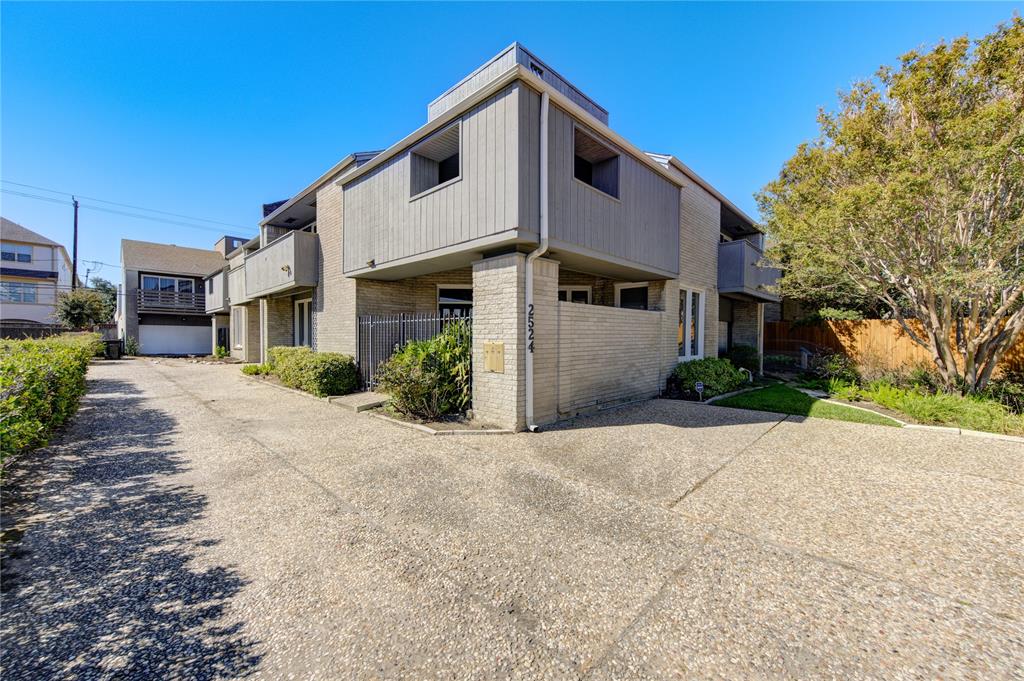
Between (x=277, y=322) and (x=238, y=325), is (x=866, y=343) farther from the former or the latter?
(x=238, y=325)

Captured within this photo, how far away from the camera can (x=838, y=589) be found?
2.74 meters

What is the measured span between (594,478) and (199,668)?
378 centimetres

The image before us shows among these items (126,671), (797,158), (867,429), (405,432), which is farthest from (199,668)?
(797,158)

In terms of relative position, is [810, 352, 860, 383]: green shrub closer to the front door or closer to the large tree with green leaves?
the large tree with green leaves

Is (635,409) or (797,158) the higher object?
(797,158)

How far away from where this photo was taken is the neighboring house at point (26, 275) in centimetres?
3389

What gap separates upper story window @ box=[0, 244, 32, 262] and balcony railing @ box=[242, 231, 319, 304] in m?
40.3

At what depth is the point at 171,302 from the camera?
28.9 metres

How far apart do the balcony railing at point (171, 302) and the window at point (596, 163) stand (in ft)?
103

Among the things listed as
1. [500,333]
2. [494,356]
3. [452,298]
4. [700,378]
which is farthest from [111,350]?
[700,378]

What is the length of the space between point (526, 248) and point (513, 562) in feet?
17.0

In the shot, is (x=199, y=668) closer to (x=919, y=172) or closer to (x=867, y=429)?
(x=867, y=429)

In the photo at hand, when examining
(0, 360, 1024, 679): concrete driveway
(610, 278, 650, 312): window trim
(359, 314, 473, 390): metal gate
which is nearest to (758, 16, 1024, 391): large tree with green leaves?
(610, 278, 650, 312): window trim

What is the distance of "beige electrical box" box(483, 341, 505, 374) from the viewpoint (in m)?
6.95
